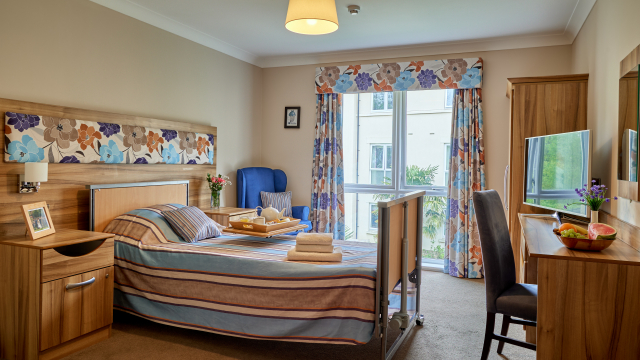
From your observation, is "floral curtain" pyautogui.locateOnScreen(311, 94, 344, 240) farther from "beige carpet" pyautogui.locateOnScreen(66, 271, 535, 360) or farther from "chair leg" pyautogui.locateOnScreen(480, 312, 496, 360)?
"chair leg" pyautogui.locateOnScreen(480, 312, 496, 360)

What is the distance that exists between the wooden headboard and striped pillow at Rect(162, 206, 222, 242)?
1.16 feet

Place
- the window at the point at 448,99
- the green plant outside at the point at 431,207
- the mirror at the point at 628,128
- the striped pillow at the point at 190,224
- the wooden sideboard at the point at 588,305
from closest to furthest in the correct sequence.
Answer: the wooden sideboard at the point at 588,305 < the mirror at the point at 628,128 < the striped pillow at the point at 190,224 < the window at the point at 448,99 < the green plant outside at the point at 431,207

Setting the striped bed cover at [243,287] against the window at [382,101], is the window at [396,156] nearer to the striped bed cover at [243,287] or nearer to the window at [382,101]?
the window at [382,101]

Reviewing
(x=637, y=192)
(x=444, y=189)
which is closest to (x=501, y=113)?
(x=444, y=189)

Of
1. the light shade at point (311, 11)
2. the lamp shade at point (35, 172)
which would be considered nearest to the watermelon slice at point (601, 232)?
the light shade at point (311, 11)

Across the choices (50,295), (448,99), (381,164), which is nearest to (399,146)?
(381,164)

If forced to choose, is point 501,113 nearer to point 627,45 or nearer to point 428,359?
point 627,45

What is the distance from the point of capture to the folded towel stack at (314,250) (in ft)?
8.50

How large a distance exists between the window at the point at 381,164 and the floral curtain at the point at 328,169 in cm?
39

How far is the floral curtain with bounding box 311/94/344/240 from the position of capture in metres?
5.14

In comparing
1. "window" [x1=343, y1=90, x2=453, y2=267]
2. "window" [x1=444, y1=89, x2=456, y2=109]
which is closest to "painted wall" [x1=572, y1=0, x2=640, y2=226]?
"window" [x1=444, y1=89, x2=456, y2=109]

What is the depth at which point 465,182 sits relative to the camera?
15.0ft

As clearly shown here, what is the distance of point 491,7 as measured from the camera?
138 inches

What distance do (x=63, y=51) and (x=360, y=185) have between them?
10.9ft
